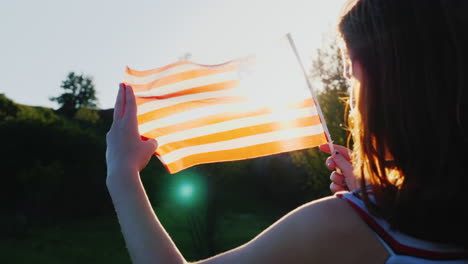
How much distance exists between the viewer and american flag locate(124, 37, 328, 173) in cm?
316

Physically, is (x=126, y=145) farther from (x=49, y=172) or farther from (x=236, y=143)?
(x=49, y=172)

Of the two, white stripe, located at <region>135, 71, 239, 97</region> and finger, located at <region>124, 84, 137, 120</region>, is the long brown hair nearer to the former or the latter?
finger, located at <region>124, 84, 137, 120</region>

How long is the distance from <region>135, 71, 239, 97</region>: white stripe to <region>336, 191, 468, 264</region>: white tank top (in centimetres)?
229

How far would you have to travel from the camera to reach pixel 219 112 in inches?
129

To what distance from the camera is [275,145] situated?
325 cm

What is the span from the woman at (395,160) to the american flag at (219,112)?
1.87m

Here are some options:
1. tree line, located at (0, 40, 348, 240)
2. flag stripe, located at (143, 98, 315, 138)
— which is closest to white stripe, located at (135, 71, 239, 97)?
flag stripe, located at (143, 98, 315, 138)

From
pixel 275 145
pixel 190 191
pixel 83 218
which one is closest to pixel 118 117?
pixel 275 145

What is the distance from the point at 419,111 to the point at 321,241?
1.29 feet

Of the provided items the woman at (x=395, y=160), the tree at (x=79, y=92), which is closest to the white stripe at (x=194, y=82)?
the woman at (x=395, y=160)

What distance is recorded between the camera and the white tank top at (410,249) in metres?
1.02

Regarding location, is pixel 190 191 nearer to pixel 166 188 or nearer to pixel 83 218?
pixel 166 188

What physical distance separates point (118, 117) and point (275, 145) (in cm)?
172

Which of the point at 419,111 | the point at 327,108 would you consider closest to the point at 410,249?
the point at 419,111
